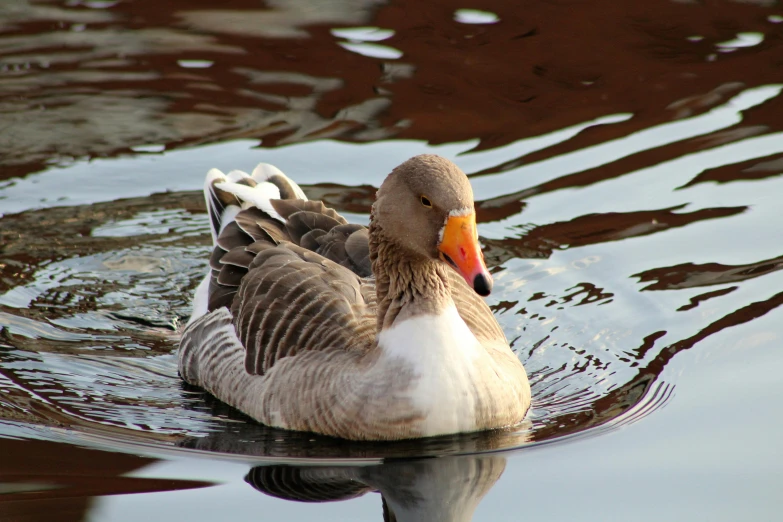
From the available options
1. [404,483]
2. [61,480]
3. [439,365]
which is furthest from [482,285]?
[61,480]

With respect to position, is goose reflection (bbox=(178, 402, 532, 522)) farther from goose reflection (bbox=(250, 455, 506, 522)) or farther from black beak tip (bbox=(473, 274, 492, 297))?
black beak tip (bbox=(473, 274, 492, 297))

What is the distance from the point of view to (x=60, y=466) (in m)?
7.18

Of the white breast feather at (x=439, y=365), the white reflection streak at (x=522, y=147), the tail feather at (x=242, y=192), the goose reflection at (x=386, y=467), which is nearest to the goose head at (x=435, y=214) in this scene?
the white breast feather at (x=439, y=365)

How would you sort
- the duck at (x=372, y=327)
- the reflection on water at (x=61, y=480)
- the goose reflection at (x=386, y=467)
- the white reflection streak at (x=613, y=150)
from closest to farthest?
the reflection on water at (x=61, y=480) → the goose reflection at (x=386, y=467) → the duck at (x=372, y=327) → the white reflection streak at (x=613, y=150)

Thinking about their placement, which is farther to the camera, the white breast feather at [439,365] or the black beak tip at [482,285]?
the white breast feather at [439,365]

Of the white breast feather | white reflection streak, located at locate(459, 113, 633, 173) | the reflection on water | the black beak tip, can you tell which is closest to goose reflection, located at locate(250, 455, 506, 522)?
the white breast feather

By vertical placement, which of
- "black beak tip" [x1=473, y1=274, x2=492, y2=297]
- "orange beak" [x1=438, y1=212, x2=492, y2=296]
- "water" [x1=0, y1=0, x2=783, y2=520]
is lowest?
"water" [x1=0, y1=0, x2=783, y2=520]

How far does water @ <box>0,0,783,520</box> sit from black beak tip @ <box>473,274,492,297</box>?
3.88 feet

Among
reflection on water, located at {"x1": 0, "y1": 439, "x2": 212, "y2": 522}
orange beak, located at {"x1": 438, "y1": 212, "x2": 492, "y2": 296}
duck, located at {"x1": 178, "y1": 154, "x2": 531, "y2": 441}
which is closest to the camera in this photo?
reflection on water, located at {"x1": 0, "y1": 439, "x2": 212, "y2": 522}

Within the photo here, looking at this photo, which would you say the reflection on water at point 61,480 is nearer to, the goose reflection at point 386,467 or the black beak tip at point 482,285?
the goose reflection at point 386,467

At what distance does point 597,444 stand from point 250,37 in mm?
9611

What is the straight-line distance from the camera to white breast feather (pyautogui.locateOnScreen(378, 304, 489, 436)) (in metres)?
7.41

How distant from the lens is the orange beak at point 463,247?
703 centimetres

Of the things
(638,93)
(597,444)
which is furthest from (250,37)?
(597,444)
